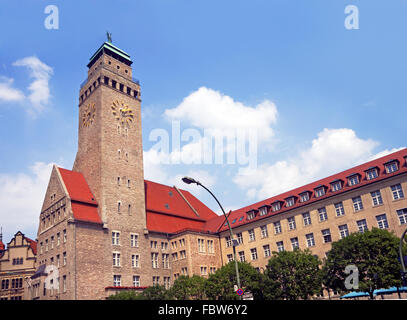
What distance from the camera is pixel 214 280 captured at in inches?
1740

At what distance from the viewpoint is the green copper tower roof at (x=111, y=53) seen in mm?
64750

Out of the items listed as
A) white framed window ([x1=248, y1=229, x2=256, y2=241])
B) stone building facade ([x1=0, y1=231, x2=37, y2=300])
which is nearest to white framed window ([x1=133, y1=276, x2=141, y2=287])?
white framed window ([x1=248, y1=229, x2=256, y2=241])

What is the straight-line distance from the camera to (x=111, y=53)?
65.8 meters

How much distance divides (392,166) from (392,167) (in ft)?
0.47

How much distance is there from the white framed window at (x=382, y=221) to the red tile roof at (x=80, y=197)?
36.5 m

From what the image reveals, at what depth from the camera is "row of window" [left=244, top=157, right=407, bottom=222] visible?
45969 millimetres

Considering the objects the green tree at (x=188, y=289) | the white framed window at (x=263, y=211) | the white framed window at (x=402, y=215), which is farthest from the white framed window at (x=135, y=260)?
the white framed window at (x=402, y=215)

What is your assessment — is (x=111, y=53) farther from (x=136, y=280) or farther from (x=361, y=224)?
(x=361, y=224)

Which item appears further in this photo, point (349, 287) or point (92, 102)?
point (92, 102)

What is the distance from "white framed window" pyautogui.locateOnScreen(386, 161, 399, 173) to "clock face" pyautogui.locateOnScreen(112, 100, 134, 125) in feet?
130

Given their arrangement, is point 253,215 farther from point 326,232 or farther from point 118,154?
point 118,154

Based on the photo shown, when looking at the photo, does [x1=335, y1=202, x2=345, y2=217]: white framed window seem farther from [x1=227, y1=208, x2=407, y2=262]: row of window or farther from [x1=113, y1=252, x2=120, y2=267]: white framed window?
[x1=113, y1=252, x2=120, y2=267]: white framed window
